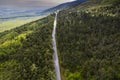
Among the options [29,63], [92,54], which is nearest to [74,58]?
[92,54]

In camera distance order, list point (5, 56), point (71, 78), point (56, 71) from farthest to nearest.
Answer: point (5, 56) → point (56, 71) → point (71, 78)

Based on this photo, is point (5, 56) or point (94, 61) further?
point (5, 56)

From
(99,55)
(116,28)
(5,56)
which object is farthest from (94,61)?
(5,56)

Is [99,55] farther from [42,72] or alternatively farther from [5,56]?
[5,56]

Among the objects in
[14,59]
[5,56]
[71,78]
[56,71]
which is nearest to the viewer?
[71,78]

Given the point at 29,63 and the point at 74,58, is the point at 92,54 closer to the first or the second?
the point at 74,58

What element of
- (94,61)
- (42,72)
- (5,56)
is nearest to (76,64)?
(94,61)

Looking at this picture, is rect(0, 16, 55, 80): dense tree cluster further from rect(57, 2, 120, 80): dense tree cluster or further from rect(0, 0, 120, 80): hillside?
rect(57, 2, 120, 80): dense tree cluster

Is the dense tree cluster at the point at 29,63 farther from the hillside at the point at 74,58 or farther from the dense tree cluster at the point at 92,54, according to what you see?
the dense tree cluster at the point at 92,54

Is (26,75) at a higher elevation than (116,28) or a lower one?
lower

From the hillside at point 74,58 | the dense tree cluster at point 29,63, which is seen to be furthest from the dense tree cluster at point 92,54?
the dense tree cluster at point 29,63
